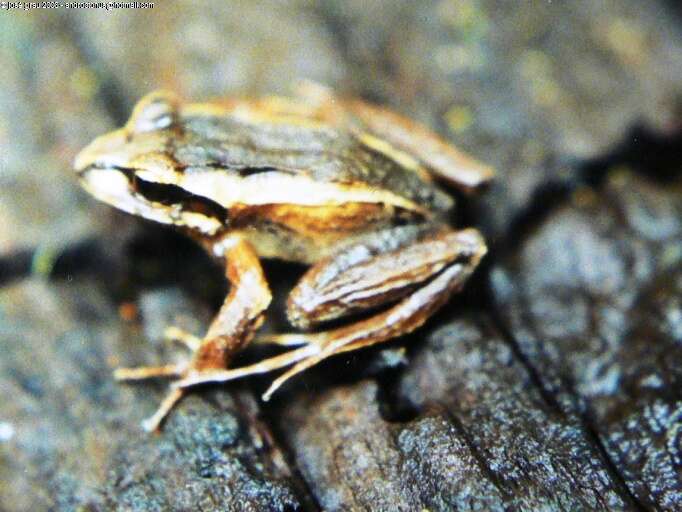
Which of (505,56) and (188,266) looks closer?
(188,266)

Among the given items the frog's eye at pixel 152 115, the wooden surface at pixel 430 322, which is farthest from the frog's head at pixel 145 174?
the wooden surface at pixel 430 322

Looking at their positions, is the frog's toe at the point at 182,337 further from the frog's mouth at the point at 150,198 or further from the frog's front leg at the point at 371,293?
the frog's mouth at the point at 150,198

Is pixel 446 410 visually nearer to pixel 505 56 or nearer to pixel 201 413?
pixel 201 413

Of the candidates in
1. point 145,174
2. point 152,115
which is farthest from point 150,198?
point 152,115

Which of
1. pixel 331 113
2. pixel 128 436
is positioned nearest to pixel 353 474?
pixel 128 436

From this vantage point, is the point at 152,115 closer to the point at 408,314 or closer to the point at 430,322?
the point at 408,314

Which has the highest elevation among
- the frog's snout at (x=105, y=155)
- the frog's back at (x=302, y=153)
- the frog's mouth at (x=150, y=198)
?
the frog's back at (x=302, y=153)

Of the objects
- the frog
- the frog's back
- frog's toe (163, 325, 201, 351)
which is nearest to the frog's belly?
the frog
